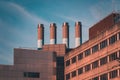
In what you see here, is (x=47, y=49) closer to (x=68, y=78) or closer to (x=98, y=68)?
(x=68, y=78)

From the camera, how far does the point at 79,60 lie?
111 m

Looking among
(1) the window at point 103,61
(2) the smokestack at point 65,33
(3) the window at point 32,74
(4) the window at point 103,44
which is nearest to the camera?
(1) the window at point 103,61

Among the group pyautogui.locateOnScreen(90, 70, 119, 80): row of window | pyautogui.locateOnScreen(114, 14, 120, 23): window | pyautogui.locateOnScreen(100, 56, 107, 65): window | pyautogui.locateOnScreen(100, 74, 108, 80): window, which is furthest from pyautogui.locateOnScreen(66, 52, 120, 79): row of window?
pyautogui.locateOnScreen(114, 14, 120, 23): window

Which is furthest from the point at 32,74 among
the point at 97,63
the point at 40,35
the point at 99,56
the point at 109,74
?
the point at 40,35

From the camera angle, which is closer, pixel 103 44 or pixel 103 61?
pixel 103 61

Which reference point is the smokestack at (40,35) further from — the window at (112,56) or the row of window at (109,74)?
the window at (112,56)

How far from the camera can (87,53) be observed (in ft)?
347

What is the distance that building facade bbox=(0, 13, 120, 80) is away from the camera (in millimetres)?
92994

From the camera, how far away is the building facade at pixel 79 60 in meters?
93.0

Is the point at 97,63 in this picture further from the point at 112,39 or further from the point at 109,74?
the point at 112,39

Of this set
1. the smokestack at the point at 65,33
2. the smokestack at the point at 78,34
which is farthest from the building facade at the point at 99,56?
the smokestack at the point at 65,33

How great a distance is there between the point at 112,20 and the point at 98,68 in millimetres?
12836

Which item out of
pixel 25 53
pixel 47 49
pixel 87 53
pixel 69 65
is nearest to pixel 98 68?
pixel 87 53

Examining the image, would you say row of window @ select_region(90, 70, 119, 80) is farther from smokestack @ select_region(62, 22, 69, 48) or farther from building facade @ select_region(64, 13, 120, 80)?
smokestack @ select_region(62, 22, 69, 48)
